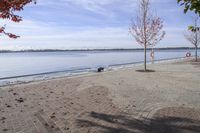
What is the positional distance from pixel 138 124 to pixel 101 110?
1.51 metres

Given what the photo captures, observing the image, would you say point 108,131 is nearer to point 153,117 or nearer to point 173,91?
point 153,117

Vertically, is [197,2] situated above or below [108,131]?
above

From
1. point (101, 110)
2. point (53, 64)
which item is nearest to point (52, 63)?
point (53, 64)

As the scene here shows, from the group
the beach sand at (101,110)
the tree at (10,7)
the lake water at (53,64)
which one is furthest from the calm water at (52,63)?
the tree at (10,7)

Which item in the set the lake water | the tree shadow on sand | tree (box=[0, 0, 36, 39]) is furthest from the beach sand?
the lake water

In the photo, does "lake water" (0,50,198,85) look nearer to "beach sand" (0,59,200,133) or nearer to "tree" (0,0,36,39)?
"beach sand" (0,59,200,133)

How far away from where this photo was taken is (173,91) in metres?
10.5

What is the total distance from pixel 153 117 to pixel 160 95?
3100mm

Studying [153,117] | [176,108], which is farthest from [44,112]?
[176,108]

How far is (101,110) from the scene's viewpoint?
734 cm

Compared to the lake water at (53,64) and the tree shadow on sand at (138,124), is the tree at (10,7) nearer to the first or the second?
the tree shadow on sand at (138,124)

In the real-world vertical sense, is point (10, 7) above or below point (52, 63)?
above

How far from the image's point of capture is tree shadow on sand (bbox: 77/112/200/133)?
573 centimetres

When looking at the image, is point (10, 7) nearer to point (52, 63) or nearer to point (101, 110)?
point (101, 110)
